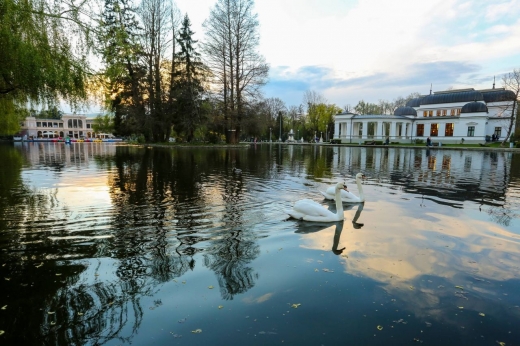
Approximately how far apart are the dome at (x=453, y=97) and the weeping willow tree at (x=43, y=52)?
7990cm

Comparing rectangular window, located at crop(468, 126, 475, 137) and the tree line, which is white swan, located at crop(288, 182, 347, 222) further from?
rectangular window, located at crop(468, 126, 475, 137)

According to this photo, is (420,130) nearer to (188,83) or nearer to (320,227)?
(188,83)

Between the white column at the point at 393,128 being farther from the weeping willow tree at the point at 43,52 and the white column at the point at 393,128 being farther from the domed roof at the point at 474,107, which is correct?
the weeping willow tree at the point at 43,52

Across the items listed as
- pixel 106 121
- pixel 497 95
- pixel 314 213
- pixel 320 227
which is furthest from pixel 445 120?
pixel 320 227

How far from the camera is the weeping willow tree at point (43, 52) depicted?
245 inches

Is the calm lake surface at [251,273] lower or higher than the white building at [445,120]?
lower

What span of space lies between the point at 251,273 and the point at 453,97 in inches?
3203

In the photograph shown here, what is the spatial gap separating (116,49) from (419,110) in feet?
262

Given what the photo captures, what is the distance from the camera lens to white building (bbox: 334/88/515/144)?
63.0 meters

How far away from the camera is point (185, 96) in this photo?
1708 inches

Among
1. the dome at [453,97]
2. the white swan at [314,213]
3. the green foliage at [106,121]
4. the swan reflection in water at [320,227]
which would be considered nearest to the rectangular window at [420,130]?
the dome at [453,97]

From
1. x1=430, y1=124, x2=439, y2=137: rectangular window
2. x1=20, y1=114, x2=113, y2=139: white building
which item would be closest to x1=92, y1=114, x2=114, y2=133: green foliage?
x1=20, y1=114, x2=113, y2=139: white building

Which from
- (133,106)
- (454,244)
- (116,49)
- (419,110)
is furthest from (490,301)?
(419,110)

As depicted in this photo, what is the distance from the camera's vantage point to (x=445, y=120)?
220 ft
